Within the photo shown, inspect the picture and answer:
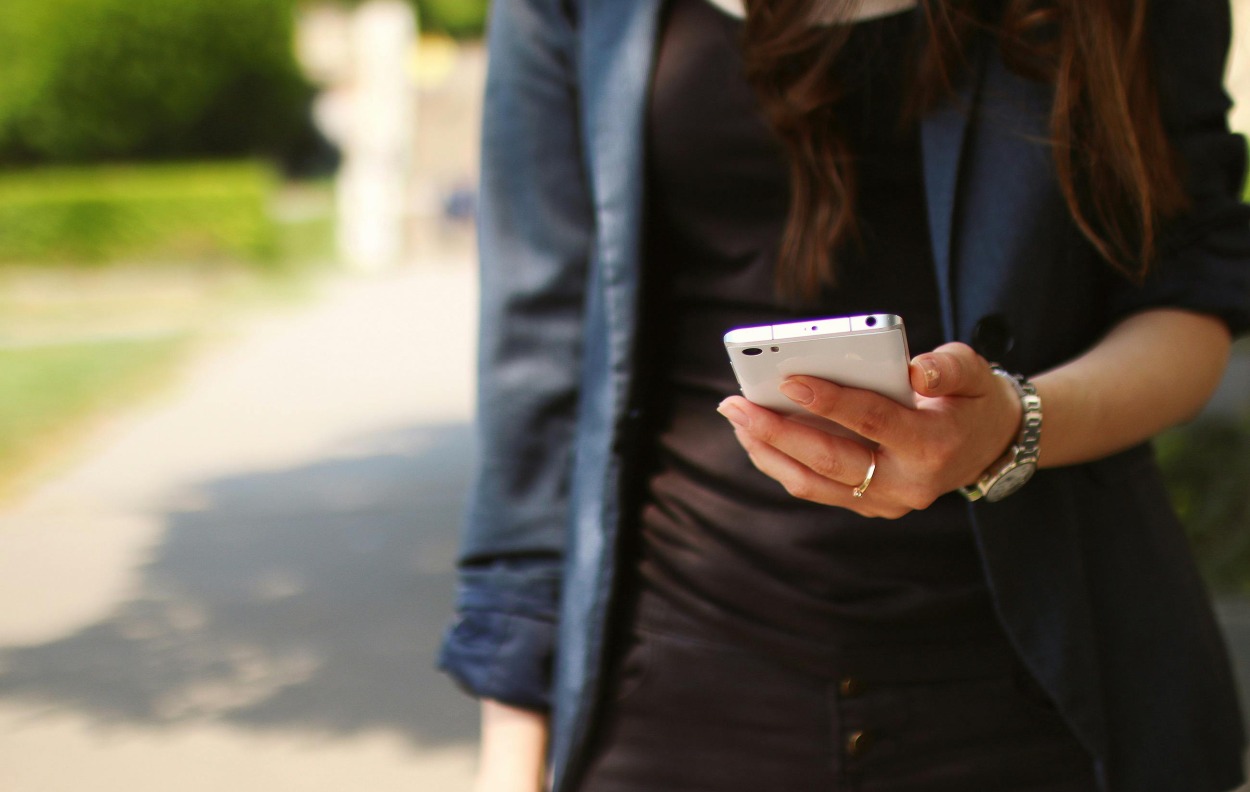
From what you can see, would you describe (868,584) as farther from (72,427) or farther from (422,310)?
(422,310)

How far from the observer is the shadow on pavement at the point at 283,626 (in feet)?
14.3

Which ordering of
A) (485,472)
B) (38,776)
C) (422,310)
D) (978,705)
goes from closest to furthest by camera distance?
(978,705) < (485,472) < (38,776) < (422,310)

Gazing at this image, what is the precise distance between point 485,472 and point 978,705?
0.57m

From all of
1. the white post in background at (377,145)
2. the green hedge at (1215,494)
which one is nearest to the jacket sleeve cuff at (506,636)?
the green hedge at (1215,494)

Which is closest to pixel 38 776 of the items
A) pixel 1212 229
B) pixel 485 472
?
pixel 485 472

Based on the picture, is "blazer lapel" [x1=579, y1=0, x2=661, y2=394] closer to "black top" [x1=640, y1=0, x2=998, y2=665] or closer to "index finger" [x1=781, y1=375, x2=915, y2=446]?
"black top" [x1=640, y1=0, x2=998, y2=665]

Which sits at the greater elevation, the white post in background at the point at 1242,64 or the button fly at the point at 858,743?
the white post in background at the point at 1242,64

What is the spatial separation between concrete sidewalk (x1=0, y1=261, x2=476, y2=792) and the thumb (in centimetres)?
319

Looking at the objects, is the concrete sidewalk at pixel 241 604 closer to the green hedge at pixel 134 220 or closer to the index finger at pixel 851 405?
the index finger at pixel 851 405

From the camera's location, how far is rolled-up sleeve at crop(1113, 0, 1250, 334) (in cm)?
125

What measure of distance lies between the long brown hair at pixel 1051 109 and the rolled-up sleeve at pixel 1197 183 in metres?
0.02

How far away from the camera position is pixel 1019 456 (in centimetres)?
109

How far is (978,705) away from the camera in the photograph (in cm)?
121

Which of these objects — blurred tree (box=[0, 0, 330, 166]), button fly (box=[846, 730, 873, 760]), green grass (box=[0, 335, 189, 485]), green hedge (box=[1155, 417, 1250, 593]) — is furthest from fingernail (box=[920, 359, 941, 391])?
blurred tree (box=[0, 0, 330, 166])
